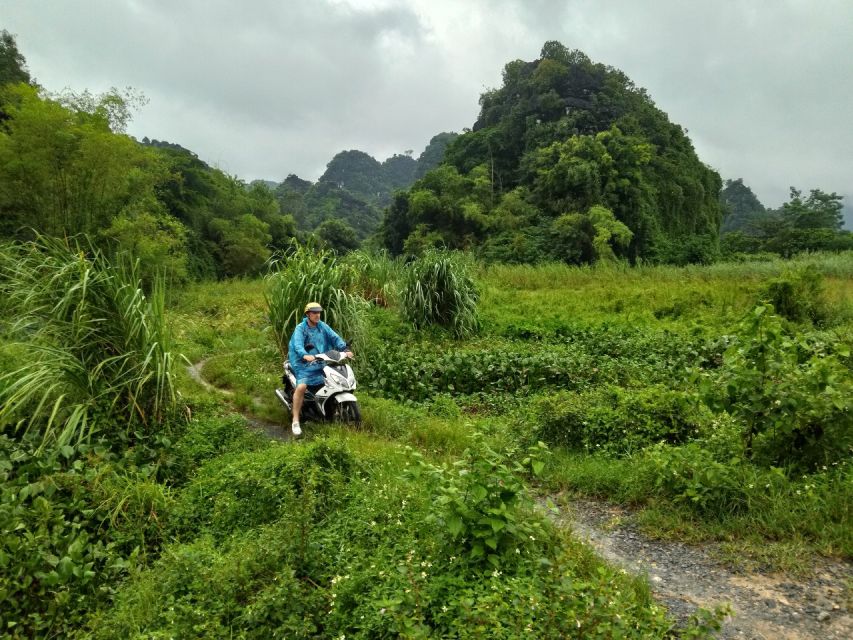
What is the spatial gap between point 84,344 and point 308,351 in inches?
83.3

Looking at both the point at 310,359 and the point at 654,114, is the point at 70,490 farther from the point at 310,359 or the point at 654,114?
the point at 654,114

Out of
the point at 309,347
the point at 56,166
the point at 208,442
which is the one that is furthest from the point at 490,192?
Answer: the point at 208,442

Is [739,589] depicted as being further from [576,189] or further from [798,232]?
[798,232]

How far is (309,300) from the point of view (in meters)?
7.14

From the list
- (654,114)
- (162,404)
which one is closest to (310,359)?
(162,404)

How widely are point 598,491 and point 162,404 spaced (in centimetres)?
412

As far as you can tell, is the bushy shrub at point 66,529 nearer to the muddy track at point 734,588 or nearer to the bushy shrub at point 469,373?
the muddy track at point 734,588

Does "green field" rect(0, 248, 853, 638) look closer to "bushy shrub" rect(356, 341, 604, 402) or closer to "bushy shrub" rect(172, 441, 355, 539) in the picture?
"bushy shrub" rect(172, 441, 355, 539)

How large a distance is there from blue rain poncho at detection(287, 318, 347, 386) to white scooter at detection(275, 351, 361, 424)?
4.7 inches

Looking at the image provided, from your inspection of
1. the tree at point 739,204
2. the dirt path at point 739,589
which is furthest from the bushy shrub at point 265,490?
the tree at point 739,204

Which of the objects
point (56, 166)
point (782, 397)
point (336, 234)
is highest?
point (336, 234)

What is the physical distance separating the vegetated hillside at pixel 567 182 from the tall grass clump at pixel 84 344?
2240 centimetres

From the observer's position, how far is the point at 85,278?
4652mm

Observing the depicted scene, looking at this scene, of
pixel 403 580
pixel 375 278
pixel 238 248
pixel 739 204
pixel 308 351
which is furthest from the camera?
pixel 739 204
